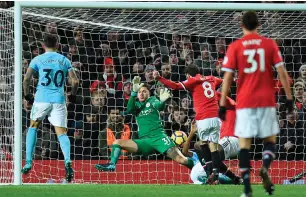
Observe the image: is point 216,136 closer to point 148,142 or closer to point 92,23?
point 148,142

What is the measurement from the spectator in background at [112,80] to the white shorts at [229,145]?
9.00 feet

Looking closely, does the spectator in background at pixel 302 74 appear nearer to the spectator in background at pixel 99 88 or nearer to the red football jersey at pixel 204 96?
the red football jersey at pixel 204 96

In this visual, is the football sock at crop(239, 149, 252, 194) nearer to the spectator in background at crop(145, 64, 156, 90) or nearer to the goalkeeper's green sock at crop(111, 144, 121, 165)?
the goalkeeper's green sock at crop(111, 144, 121, 165)

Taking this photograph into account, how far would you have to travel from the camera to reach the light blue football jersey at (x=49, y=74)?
12492 millimetres

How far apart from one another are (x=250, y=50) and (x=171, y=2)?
477 cm

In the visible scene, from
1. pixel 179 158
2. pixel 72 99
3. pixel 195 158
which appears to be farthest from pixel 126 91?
pixel 179 158

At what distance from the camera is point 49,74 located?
12539mm

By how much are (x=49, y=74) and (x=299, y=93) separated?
4585 mm

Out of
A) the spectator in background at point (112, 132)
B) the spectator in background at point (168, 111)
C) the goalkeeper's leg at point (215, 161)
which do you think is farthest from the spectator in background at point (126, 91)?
the goalkeeper's leg at point (215, 161)

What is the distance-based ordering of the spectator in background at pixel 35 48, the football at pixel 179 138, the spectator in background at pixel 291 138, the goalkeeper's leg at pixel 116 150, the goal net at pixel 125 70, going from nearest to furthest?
1. the goalkeeper's leg at pixel 116 150
2. the goal net at pixel 125 70
3. the spectator in background at pixel 291 138
4. the football at pixel 179 138
5. the spectator in background at pixel 35 48

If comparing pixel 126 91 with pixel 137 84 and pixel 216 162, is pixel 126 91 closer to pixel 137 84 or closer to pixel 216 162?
pixel 137 84

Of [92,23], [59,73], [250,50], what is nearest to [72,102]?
[92,23]

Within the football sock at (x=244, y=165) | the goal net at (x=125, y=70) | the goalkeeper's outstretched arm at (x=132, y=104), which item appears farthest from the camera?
the goal net at (x=125, y=70)

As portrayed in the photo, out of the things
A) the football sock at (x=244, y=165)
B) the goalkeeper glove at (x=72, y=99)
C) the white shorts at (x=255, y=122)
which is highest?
the goalkeeper glove at (x=72, y=99)
